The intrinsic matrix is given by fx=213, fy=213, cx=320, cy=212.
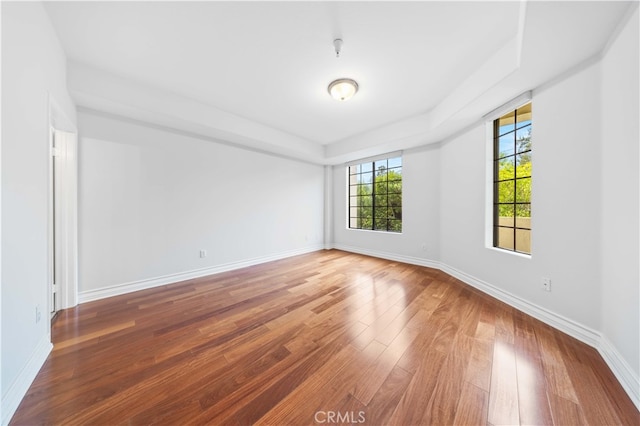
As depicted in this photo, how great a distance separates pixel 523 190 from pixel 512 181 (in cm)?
16

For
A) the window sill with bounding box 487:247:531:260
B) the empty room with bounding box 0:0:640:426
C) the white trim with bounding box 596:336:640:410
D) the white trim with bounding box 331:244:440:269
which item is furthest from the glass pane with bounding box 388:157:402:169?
the white trim with bounding box 596:336:640:410

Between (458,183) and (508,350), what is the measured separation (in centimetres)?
233

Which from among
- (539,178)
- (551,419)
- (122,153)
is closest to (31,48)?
(122,153)

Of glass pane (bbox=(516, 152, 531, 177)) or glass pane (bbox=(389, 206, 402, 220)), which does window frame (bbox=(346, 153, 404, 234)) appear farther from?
glass pane (bbox=(516, 152, 531, 177))

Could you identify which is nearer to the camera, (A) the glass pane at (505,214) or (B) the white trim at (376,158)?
(A) the glass pane at (505,214)

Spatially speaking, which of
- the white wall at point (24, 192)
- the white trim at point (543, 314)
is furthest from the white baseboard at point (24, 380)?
the white trim at point (543, 314)

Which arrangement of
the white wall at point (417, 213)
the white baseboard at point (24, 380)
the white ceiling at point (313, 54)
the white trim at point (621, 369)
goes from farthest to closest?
the white wall at point (417, 213)
the white ceiling at point (313, 54)
the white trim at point (621, 369)
the white baseboard at point (24, 380)

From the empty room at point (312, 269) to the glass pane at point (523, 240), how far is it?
0.02 meters

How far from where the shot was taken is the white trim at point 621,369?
1.21 metres

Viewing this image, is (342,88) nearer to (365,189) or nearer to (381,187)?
(381,187)

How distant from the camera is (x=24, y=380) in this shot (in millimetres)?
1260

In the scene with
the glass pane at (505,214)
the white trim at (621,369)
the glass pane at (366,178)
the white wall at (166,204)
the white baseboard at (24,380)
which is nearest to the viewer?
the white baseboard at (24,380)

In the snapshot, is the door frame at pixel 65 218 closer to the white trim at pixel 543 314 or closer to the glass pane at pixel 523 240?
the white trim at pixel 543 314
